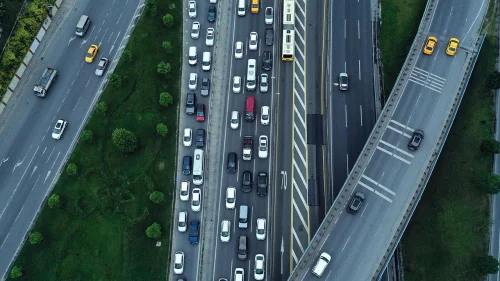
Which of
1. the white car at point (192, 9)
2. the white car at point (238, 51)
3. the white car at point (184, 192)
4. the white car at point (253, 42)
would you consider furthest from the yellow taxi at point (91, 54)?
the white car at point (184, 192)

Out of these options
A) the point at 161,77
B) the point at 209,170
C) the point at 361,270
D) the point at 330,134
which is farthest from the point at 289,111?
the point at 361,270

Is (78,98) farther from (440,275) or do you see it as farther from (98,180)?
(440,275)

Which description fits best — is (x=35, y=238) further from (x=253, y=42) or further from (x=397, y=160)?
(x=397, y=160)

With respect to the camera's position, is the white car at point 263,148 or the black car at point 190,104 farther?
the black car at point 190,104

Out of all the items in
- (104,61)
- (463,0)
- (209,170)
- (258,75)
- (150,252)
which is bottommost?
(150,252)

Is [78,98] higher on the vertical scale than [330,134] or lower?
lower

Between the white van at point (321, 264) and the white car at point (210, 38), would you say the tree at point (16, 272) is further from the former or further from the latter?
the white car at point (210, 38)

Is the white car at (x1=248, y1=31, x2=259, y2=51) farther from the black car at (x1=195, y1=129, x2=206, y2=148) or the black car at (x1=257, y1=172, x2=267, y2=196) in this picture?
the black car at (x1=257, y1=172, x2=267, y2=196)
